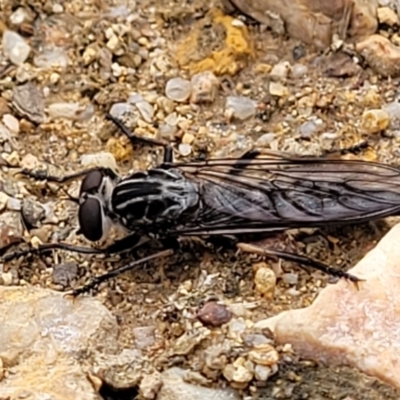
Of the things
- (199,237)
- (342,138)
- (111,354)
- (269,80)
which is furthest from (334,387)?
(269,80)

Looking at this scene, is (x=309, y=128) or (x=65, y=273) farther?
(x=309, y=128)

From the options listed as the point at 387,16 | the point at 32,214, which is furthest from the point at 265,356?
the point at 387,16

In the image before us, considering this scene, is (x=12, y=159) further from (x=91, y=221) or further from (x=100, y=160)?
(x=91, y=221)

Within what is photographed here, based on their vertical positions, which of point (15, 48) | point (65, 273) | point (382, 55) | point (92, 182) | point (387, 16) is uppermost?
point (387, 16)

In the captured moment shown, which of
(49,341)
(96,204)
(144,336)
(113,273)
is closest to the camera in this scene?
(49,341)

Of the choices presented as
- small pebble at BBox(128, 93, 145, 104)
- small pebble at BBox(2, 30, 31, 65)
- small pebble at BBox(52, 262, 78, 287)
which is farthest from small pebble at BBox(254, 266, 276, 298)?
small pebble at BBox(2, 30, 31, 65)

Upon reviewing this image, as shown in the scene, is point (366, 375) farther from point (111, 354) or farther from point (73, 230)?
point (73, 230)
